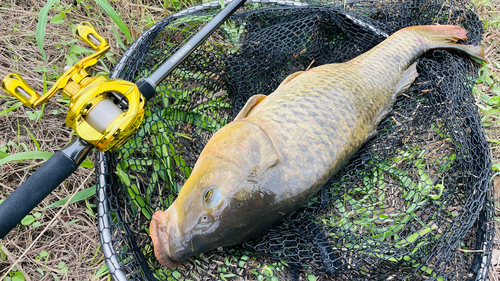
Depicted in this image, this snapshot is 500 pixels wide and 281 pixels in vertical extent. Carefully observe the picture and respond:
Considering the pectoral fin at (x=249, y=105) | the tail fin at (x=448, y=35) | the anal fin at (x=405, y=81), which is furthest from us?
the tail fin at (x=448, y=35)

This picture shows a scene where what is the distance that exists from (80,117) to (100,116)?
0.08 m

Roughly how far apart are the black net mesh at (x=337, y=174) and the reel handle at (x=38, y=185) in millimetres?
278

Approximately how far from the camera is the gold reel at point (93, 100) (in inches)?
53.6

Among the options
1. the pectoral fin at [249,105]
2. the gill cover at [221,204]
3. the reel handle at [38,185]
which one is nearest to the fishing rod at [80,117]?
the reel handle at [38,185]

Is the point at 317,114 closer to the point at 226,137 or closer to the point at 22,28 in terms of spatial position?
the point at 226,137

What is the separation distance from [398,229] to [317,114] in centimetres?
107

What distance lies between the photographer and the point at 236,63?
2.50m

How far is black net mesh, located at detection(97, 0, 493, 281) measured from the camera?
75.4 inches

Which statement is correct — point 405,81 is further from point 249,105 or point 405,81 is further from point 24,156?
point 24,156

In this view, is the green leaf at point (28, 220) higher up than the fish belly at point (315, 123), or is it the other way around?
the green leaf at point (28, 220)

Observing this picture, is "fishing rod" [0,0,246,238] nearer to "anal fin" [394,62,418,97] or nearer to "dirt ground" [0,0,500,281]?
"dirt ground" [0,0,500,281]

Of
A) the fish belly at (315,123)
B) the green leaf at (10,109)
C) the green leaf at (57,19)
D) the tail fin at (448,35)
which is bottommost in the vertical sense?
the tail fin at (448,35)

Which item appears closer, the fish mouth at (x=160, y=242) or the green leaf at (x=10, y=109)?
the fish mouth at (x=160, y=242)

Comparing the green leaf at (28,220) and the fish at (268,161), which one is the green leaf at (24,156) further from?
the fish at (268,161)
